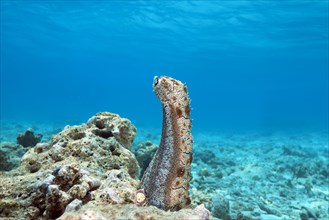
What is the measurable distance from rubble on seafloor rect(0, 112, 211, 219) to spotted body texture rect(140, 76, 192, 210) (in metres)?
0.27

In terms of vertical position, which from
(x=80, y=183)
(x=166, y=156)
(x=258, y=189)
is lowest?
(x=80, y=183)

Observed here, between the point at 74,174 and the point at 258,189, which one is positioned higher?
the point at 258,189

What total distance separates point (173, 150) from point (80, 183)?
36.2 inches

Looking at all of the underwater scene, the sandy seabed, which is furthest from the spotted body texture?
the sandy seabed

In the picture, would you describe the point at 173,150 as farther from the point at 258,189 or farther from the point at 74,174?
the point at 258,189

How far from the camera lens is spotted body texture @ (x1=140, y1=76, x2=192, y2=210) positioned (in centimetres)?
292

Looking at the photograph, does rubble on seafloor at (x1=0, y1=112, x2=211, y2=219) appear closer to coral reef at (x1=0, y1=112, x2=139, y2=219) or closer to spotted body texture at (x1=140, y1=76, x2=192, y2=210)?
coral reef at (x1=0, y1=112, x2=139, y2=219)

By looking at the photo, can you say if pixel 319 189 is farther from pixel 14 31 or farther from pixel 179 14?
pixel 14 31

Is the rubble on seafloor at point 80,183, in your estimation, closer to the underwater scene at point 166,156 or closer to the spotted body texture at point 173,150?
the underwater scene at point 166,156

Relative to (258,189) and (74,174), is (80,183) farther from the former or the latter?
(258,189)

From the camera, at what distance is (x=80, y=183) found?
9.48 ft

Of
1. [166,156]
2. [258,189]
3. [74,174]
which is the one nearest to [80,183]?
[74,174]

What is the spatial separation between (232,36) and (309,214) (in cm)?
3708

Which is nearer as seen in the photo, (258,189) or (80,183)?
(80,183)
